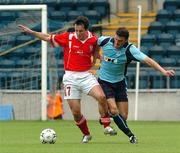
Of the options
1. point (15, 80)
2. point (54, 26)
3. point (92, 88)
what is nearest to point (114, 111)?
point (92, 88)

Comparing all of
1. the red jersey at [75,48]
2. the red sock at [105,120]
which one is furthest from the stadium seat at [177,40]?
the red jersey at [75,48]

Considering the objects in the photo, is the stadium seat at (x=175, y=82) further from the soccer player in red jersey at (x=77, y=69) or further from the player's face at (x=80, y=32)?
the player's face at (x=80, y=32)

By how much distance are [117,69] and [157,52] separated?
1333cm

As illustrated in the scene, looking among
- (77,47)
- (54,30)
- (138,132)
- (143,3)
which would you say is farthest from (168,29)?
(77,47)

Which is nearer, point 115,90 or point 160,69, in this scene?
point 160,69

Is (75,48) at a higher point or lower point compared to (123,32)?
lower

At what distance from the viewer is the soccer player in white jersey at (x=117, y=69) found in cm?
1280

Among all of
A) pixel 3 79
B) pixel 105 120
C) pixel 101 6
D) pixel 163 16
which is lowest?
pixel 105 120

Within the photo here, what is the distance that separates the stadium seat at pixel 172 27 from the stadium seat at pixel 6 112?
285 inches

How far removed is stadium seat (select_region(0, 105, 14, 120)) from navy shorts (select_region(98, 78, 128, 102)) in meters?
9.68

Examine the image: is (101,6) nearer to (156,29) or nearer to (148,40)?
(156,29)

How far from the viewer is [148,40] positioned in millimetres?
27188

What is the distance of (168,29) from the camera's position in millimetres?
28016

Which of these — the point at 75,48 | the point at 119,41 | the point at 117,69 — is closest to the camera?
the point at 119,41
